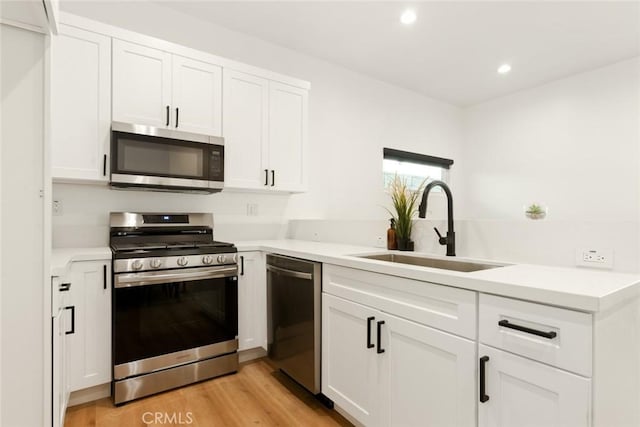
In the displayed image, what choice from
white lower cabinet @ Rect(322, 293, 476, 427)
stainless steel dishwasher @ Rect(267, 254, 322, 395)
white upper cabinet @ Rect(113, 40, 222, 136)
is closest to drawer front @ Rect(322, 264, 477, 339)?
white lower cabinet @ Rect(322, 293, 476, 427)

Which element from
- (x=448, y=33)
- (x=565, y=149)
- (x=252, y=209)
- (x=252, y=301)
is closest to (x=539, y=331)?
(x=252, y=301)

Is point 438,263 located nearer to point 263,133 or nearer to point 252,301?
point 252,301

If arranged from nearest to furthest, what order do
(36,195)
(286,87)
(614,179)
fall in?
1. (36,195)
2. (286,87)
3. (614,179)

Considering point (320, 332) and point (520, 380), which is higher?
point (520, 380)

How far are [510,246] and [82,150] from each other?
248 cm

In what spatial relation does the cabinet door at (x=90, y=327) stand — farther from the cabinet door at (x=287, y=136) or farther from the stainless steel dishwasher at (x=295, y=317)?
the cabinet door at (x=287, y=136)

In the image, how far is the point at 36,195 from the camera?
119 cm

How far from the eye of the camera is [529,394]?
1.01 meters

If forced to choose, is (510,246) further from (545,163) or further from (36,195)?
(545,163)

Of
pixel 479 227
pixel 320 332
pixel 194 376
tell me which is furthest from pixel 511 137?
pixel 194 376

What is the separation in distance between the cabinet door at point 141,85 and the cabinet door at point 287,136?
0.83 metres

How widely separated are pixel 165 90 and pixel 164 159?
496mm

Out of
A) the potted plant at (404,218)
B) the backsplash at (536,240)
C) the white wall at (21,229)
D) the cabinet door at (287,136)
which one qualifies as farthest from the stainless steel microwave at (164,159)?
the backsplash at (536,240)

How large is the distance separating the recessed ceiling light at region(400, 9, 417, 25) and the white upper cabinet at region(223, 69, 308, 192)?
1.02 meters
